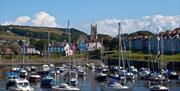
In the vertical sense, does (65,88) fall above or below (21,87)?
below

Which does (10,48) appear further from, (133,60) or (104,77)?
(104,77)

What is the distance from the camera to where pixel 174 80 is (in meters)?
77.9

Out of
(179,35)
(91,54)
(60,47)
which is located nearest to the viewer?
(179,35)

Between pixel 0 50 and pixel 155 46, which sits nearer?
pixel 155 46

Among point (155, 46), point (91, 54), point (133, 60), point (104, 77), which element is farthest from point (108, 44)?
point (104, 77)

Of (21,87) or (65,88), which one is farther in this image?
(21,87)

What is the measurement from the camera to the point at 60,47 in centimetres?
17988

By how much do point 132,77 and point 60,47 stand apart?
104 meters

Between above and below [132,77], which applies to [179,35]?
above

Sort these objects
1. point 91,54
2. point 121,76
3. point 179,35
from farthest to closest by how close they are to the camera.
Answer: point 91,54, point 179,35, point 121,76

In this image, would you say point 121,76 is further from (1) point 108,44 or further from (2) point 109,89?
(1) point 108,44

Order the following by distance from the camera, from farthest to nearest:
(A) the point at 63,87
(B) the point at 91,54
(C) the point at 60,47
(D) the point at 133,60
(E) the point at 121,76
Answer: (C) the point at 60,47 → (B) the point at 91,54 → (D) the point at 133,60 → (E) the point at 121,76 → (A) the point at 63,87

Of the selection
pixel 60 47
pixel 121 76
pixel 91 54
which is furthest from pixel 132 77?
pixel 60 47

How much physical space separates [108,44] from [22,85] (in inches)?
4979
